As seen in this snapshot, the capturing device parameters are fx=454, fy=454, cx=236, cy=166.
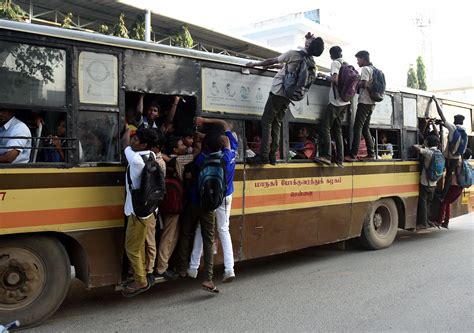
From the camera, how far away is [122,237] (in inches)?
182

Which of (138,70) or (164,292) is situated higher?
(138,70)

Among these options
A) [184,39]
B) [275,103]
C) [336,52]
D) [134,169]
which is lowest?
[134,169]

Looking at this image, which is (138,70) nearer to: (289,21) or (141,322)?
(141,322)

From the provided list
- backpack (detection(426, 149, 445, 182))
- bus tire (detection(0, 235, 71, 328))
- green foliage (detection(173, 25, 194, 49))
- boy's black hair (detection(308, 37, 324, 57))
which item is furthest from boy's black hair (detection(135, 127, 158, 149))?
green foliage (detection(173, 25, 194, 49))

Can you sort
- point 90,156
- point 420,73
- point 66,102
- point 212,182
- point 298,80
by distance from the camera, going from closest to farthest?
point 66,102 < point 90,156 < point 212,182 < point 298,80 < point 420,73

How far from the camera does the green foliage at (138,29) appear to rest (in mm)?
13547

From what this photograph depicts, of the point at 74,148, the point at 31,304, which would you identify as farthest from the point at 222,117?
the point at 31,304

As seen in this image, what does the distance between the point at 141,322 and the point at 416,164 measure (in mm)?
5903

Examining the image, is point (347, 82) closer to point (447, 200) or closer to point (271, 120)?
point (271, 120)

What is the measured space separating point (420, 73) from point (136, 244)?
37.9 metres

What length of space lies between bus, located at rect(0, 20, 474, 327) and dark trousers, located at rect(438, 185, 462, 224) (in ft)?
13.0

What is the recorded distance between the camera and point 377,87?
22.9 feet

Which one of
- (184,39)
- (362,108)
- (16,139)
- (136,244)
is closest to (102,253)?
(136,244)

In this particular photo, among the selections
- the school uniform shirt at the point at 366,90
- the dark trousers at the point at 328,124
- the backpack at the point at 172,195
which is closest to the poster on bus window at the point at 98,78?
the backpack at the point at 172,195
